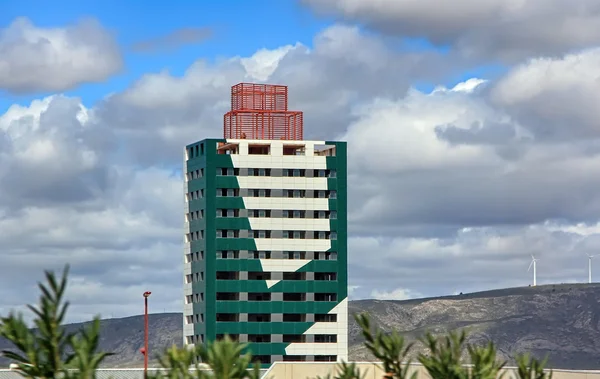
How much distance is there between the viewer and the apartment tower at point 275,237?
7470 inches

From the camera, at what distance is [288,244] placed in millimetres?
191750

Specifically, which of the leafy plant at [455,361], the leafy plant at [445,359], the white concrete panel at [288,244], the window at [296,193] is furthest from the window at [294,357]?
the leafy plant at [455,361]

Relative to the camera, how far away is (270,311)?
189m

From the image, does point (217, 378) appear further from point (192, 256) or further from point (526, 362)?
point (192, 256)

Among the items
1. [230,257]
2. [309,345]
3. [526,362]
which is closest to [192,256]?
[230,257]

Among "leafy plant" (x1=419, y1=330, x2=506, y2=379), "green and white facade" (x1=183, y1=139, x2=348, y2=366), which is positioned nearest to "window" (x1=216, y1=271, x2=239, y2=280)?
"green and white facade" (x1=183, y1=139, x2=348, y2=366)

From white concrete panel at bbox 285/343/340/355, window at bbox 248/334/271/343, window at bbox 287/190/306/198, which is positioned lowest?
white concrete panel at bbox 285/343/340/355

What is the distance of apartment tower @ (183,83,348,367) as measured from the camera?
18975 cm

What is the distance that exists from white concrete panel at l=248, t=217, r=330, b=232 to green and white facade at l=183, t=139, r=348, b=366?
135 mm

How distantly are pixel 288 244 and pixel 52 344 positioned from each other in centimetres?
15804

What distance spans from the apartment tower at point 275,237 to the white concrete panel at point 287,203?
0.44ft

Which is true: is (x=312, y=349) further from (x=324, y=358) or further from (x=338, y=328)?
(x=338, y=328)

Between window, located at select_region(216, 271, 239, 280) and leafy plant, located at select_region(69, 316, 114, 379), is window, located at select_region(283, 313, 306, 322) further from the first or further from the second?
leafy plant, located at select_region(69, 316, 114, 379)

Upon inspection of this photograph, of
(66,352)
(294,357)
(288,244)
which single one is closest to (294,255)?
(288,244)
